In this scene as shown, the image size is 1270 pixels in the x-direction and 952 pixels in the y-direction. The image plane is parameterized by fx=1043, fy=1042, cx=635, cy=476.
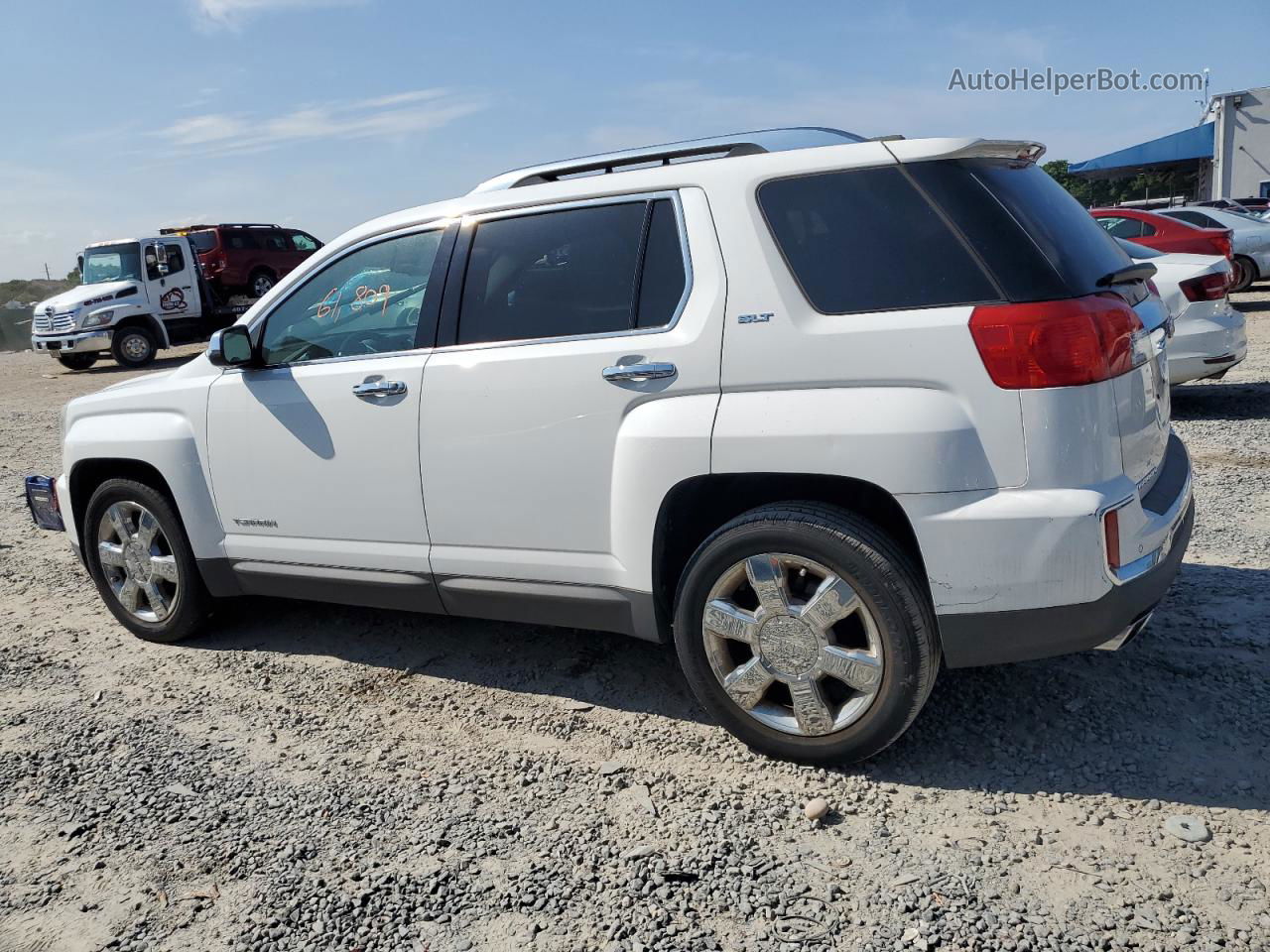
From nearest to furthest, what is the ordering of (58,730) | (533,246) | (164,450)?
(533,246) < (58,730) < (164,450)

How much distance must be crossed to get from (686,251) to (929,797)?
6.05ft

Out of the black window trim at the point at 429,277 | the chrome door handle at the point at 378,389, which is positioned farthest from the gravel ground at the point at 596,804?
the black window trim at the point at 429,277

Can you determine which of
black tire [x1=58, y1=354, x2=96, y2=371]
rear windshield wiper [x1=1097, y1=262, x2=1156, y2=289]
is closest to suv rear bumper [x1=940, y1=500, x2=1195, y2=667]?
rear windshield wiper [x1=1097, y1=262, x2=1156, y2=289]

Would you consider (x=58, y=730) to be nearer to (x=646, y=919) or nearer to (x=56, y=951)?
(x=56, y=951)

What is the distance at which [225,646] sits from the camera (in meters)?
4.77

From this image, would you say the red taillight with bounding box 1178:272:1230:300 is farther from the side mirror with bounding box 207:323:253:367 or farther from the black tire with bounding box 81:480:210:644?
the black tire with bounding box 81:480:210:644

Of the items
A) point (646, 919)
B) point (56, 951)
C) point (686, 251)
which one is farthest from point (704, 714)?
point (56, 951)

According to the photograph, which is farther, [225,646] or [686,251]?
[225,646]

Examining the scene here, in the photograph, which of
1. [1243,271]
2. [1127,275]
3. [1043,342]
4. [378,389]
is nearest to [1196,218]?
[1243,271]

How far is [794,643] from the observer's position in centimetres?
319

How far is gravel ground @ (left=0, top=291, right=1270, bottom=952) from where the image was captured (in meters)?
2.64

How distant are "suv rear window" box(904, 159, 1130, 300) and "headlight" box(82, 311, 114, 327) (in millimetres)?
19677

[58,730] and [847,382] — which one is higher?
[847,382]

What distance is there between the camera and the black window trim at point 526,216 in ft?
11.0
